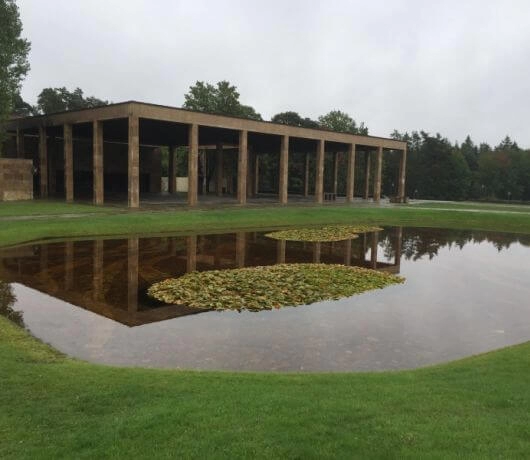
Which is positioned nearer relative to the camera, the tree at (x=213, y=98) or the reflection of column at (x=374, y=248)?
the reflection of column at (x=374, y=248)

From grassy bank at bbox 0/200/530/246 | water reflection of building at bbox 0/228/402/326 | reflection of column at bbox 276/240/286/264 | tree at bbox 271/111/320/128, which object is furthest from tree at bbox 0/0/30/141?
tree at bbox 271/111/320/128

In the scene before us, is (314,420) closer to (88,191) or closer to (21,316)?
(21,316)

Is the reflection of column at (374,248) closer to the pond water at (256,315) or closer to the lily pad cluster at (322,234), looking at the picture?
the pond water at (256,315)

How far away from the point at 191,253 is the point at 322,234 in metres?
11.4

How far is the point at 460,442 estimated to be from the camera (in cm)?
566

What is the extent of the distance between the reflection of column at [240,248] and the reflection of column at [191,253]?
1911 mm

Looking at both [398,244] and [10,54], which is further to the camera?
[10,54]

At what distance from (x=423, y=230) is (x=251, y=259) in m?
20.3

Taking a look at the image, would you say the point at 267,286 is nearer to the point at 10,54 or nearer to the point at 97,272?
the point at 97,272

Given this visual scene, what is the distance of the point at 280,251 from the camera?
25062 mm

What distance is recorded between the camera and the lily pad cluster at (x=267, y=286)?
1478cm

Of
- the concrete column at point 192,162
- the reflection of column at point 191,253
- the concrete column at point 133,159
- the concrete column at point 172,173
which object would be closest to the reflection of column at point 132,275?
the reflection of column at point 191,253

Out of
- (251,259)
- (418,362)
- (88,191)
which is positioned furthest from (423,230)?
(88,191)

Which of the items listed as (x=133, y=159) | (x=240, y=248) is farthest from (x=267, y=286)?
(x=133, y=159)
